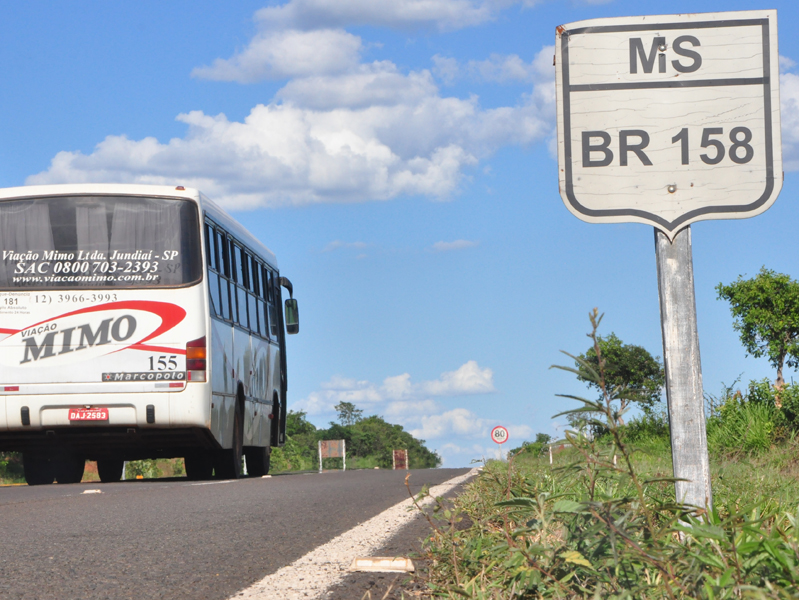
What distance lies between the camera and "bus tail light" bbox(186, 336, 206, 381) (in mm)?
11234

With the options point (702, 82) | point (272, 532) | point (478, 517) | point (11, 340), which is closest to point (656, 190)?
point (702, 82)

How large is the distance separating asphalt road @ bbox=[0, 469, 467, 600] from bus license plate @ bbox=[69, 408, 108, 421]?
3.19 m

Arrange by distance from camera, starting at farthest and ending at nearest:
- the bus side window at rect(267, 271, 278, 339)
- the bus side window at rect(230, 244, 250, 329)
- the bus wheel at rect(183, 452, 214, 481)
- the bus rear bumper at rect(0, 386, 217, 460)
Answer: the bus side window at rect(267, 271, 278, 339) → the bus wheel at rect(183, 452, 214, 481) → the bus side window at rect(230, 244, 250, 329) → the bus rear bumper at rect(0, 386, 217, 460)

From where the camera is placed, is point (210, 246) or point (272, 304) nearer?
point (210, 246)

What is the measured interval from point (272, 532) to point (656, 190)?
292 centimetres

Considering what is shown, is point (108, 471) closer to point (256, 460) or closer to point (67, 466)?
point (67, 466)

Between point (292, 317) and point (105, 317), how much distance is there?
6.87 m

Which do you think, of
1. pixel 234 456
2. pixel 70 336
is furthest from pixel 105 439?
pixel 234 456

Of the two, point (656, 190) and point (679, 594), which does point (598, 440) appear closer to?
point (679, 594)

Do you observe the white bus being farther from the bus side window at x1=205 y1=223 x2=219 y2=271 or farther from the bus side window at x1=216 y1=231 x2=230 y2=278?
the bus side window at x1=216 y1=231 x2=230 y2=278

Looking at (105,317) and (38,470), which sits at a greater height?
(105,317)

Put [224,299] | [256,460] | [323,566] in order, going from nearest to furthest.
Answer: [323,566] < [224,299] < [256,460]

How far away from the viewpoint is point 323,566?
12.7 ft

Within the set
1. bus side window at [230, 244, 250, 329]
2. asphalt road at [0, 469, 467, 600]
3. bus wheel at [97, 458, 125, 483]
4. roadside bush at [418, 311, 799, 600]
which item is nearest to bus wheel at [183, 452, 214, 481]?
bus wheel at [97, 458, 125, 483]
